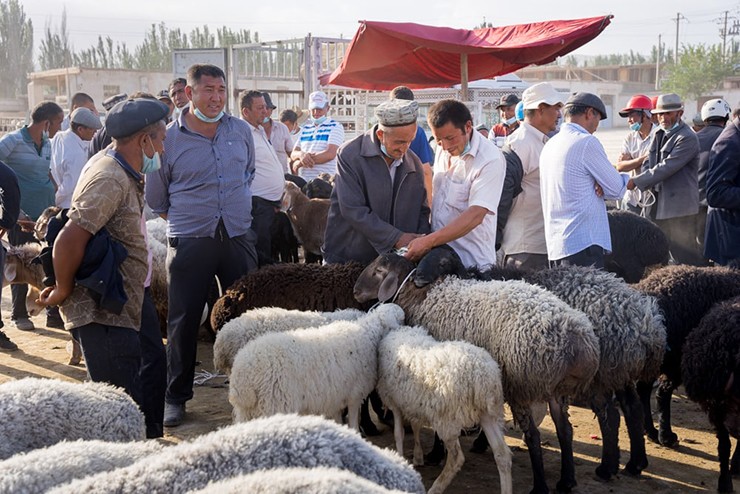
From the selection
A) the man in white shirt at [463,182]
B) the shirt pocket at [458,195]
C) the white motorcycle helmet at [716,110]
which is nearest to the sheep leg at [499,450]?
the man in white shirt at [463,182]

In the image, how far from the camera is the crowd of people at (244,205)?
411cm

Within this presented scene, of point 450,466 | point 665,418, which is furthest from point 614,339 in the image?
point 450,466

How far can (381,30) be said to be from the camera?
930 centimetres

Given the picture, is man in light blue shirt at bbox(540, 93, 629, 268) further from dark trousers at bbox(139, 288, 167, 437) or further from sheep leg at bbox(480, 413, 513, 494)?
dark trousers at bbox(139, 288, 167, 437)

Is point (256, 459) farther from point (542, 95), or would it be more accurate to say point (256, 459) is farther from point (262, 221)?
point (262, 221)

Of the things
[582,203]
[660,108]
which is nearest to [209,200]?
[582,203]

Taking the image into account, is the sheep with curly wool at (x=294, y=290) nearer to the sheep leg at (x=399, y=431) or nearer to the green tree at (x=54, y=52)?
the sheep leg at (x=399, y=431)

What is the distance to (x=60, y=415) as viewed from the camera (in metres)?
3.48

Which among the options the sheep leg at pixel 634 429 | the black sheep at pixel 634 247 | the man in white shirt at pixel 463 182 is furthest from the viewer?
the black sheep at pixel 634 247

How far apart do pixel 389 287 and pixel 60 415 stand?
2.42m

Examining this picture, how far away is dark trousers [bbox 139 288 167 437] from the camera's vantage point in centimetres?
480

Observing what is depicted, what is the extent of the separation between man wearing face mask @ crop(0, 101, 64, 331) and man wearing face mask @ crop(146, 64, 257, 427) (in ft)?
13.7

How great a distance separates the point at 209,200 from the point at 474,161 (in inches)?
78.9

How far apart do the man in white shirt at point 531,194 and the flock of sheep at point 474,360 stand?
3.38ft
